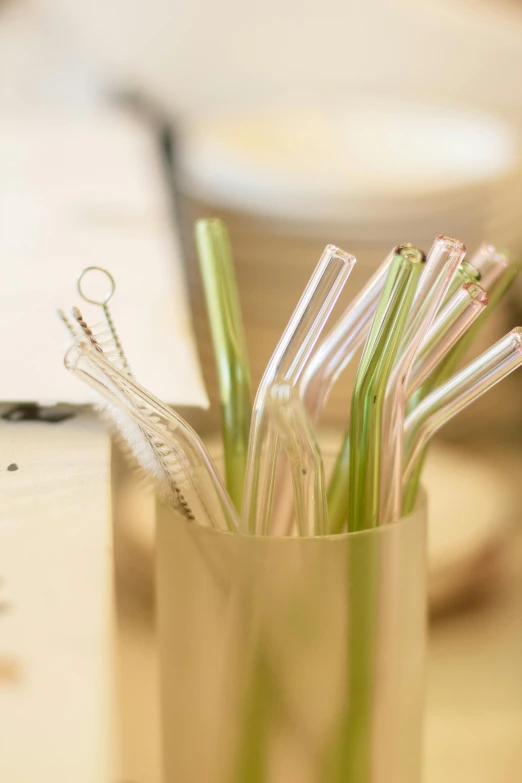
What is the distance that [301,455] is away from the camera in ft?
0.81

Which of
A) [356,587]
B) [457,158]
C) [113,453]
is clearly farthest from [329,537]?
[457,158]

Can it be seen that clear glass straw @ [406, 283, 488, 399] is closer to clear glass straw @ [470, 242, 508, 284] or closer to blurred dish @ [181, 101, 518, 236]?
clear glass straw @ [470, 242, 508, 284]

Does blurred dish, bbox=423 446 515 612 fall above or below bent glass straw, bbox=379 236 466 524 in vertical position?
below

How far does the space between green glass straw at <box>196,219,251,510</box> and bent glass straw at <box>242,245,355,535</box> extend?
36 mm

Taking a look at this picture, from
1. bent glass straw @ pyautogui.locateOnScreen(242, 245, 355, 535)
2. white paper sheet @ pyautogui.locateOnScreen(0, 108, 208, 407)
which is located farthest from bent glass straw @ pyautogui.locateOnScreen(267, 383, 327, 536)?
white paper sheet @ pyautogui.locateOnScreen(0, 108, 208, 407)

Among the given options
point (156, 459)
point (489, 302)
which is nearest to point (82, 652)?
point (156, 459)

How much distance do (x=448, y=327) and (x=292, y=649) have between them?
0.11 metres

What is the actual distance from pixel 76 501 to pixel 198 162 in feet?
0.59

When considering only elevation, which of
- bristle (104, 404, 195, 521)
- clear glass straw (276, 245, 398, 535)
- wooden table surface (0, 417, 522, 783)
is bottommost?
wooden table surface (0, 417, 522, 783)

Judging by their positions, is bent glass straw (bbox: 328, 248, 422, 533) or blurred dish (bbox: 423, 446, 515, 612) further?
blurred dish (bbox: 423, 446, 515, 612)

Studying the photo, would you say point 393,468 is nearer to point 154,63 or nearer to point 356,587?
point 356,587

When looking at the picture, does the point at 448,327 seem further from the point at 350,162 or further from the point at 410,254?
the point at 350,162

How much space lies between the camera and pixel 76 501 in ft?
1.06

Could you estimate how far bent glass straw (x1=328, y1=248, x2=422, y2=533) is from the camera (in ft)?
0.81
